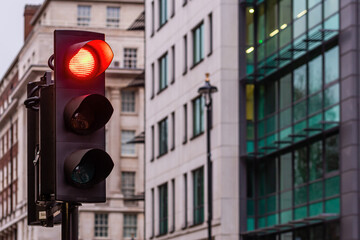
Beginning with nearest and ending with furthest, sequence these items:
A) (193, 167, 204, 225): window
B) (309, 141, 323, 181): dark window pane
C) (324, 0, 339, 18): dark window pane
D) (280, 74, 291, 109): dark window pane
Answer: (324, 0, 339, 18): dark window pane, (309, 141, 323, 181): dark window pane, (280, 74, 291, 109): dark window pane, (193, 167, 204, 225): window

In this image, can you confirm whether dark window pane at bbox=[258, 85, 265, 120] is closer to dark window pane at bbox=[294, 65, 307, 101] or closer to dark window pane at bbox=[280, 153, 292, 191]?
dark window pane at bbox=[280, 153, 292, 191]

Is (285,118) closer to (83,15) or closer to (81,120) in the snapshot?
(81,120)

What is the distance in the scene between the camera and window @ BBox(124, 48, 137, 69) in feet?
351

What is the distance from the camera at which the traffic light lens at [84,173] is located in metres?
6.91

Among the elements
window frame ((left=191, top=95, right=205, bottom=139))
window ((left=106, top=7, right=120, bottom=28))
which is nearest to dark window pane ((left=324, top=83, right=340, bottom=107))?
window frame ((left=191, top=95, right=205, bottom=139))

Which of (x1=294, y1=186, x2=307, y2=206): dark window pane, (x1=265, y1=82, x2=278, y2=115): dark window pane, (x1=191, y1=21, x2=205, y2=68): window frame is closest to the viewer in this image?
(x1=294, y1=186, x2=307, y2=206): dark window pane

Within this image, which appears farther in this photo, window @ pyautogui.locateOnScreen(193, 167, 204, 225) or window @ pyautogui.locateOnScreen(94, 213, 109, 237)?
window @ pyautogui.locateOnScreen(94, 213, 109, 237)

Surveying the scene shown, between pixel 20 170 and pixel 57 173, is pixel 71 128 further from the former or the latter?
pixel 20 170

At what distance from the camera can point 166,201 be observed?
58719 mm

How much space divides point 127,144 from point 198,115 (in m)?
52.4

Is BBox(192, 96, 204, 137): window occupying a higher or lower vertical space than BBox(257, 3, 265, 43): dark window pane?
lower

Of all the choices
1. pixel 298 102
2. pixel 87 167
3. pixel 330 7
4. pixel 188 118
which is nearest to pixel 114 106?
pixel 188 118

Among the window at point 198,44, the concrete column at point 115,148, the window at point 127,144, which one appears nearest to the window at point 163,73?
the window at point 198,44

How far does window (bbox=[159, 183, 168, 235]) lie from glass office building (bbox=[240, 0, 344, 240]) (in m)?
10.8
